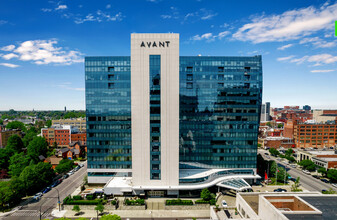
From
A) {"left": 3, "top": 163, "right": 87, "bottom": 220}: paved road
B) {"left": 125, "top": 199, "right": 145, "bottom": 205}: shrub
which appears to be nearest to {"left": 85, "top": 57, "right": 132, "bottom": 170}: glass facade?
{"left": 3, "top": 163, "right": 87, "bottom": 220}: paved road

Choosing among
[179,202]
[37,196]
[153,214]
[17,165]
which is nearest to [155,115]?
[179,202]

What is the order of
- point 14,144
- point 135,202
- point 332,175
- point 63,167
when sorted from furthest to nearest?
point 14,144, point 63,167, point 332,175, point 135,202

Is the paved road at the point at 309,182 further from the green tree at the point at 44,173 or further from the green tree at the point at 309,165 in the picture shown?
the green tree at the point at 44,173

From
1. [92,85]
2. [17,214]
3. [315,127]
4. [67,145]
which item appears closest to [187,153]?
[92,85]

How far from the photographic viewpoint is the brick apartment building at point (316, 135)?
13950 cm

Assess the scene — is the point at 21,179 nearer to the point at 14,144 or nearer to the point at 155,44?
the point at 155,44

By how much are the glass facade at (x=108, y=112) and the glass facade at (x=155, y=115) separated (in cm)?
1675

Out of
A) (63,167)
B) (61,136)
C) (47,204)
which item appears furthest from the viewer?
(61,136)

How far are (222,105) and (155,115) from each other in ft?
99.2

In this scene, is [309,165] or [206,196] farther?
[309,165]

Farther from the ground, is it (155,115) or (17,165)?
(155,115)

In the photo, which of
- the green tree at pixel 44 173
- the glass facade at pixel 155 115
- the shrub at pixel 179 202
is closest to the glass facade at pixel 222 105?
the glass facade at pixel 155 115

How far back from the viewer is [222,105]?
Result: 7612 cm

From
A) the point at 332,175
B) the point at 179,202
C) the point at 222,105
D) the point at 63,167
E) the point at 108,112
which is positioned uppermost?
the point at 222,105
